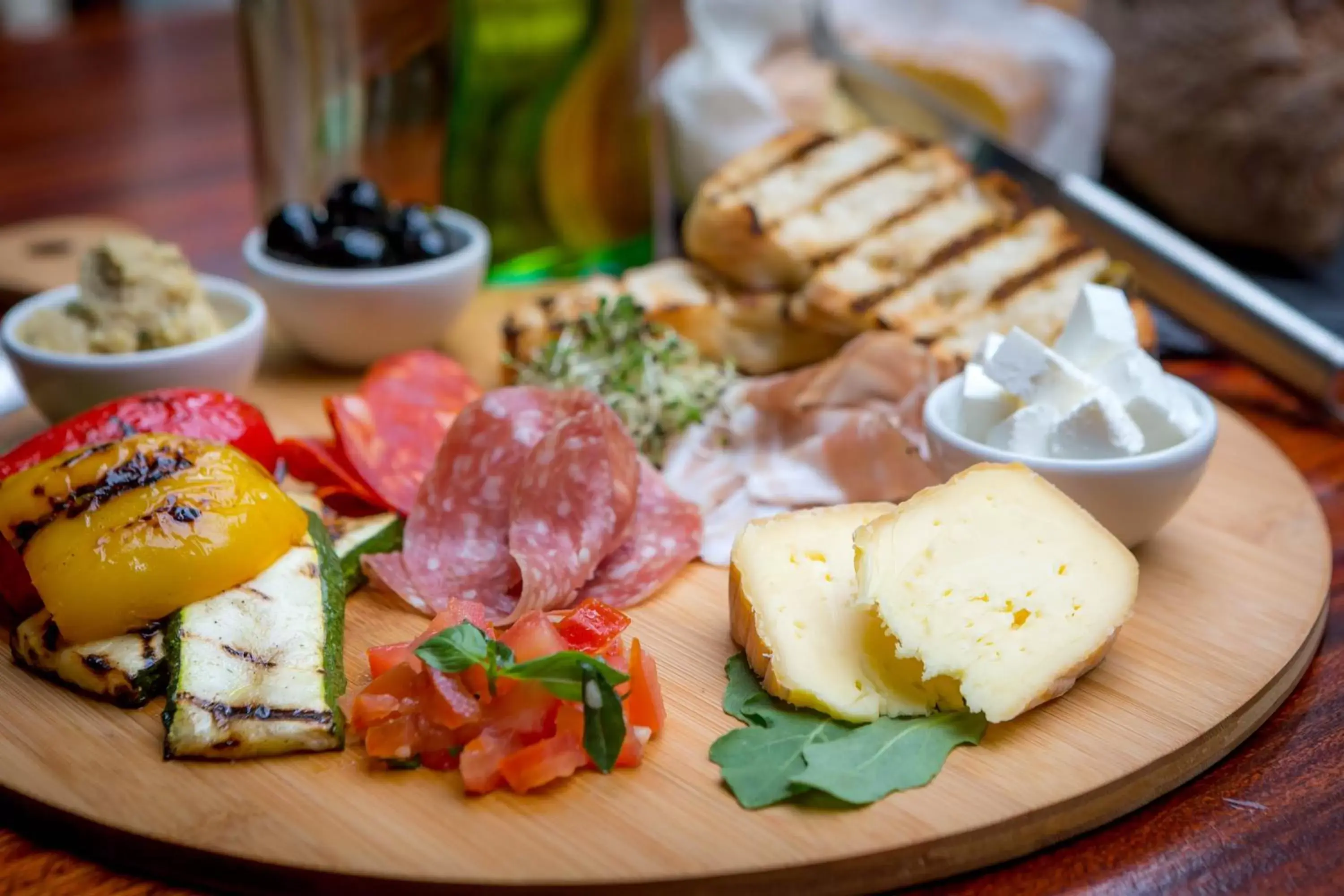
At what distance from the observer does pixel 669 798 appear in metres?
1.32

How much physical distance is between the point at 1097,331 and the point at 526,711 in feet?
2.97

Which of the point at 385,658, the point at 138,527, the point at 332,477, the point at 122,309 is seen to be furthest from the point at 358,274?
the point at 385,658

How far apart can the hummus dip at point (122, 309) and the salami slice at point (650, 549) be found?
79cm

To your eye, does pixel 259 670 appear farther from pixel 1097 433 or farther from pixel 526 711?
pixel 1097 433

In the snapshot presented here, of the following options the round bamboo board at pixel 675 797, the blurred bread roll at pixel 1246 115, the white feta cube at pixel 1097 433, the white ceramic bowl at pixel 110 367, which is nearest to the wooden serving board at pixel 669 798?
the round bamboo board at pixel 675 797

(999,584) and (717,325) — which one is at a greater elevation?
(999,584)

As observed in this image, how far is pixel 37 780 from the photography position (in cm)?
133

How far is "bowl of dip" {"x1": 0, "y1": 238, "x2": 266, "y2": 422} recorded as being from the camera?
2.02 m

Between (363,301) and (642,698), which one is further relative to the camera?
(363,301)

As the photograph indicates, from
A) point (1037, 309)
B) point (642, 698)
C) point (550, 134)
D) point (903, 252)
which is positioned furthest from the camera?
point (550, 134)

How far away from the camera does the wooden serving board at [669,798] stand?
1.22 metres

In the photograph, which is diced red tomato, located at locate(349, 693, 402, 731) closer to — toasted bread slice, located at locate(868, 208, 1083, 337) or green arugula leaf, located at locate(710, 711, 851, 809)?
green arugula leaf, located at locate(710, 711, 851, 809)

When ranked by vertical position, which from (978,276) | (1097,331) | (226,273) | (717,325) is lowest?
(226,273)

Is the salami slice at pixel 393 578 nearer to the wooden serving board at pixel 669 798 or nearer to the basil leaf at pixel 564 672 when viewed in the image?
the wooden serving board at pixel 669 798
